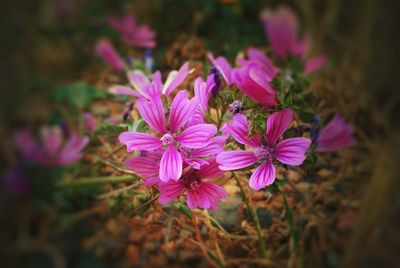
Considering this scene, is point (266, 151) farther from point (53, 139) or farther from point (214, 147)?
point (53, 139)

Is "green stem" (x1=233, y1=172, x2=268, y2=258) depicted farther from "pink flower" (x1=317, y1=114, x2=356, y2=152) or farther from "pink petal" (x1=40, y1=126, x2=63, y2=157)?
"pink petal" (x1=40, y1=126, x2=63, y2=157)

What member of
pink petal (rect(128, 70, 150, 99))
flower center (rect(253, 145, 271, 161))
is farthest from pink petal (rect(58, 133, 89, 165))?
flower center (rect(253, 145, 271, 161))

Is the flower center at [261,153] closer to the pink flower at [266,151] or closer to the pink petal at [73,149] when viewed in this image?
the pink flower at [266,151]

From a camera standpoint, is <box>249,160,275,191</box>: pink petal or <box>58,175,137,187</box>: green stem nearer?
<box>249,160,275,191</box>: pink petal

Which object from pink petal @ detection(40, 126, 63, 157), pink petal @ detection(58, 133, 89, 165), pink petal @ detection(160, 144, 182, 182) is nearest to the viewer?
pink petal @ detection(160, 144, 182, 182)

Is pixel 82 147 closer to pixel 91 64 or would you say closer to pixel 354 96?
pixel 91 64

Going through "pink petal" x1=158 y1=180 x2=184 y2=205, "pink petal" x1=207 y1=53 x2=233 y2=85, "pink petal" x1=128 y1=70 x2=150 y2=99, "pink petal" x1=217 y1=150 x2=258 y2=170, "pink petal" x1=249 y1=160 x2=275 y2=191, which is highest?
"pink petal" x1=128 y1=70 x2=150 y2=99
